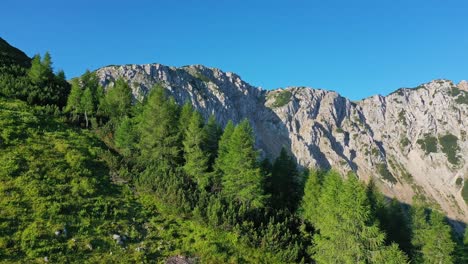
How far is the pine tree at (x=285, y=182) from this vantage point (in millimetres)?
51812

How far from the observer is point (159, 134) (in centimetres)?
4819

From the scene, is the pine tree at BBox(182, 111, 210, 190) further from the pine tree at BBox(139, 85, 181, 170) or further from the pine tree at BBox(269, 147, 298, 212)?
the pine tree at BBox(269, 147, 298, 212)

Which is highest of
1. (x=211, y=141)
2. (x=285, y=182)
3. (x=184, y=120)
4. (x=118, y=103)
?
(x=118, y=103)

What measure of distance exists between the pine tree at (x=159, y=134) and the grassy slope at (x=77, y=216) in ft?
25.7

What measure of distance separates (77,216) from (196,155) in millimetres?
18190

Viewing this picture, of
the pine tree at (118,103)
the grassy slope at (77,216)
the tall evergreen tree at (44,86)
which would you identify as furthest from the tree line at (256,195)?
the tall evergreen tree at (44,86)

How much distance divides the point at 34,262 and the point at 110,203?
31.3ft

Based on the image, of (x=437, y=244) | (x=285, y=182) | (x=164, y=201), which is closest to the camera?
(x=164, y=201)

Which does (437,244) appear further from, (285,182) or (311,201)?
(285,182)

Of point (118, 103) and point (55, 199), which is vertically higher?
point (118, 103)

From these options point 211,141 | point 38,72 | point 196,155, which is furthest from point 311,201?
point 38,72

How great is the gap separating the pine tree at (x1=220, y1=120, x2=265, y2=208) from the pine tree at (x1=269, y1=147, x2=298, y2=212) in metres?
9.17

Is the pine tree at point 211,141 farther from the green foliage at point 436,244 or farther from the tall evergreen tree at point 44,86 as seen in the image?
the green foliage at point 436,244

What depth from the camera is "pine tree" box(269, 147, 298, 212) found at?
51.8 meters
